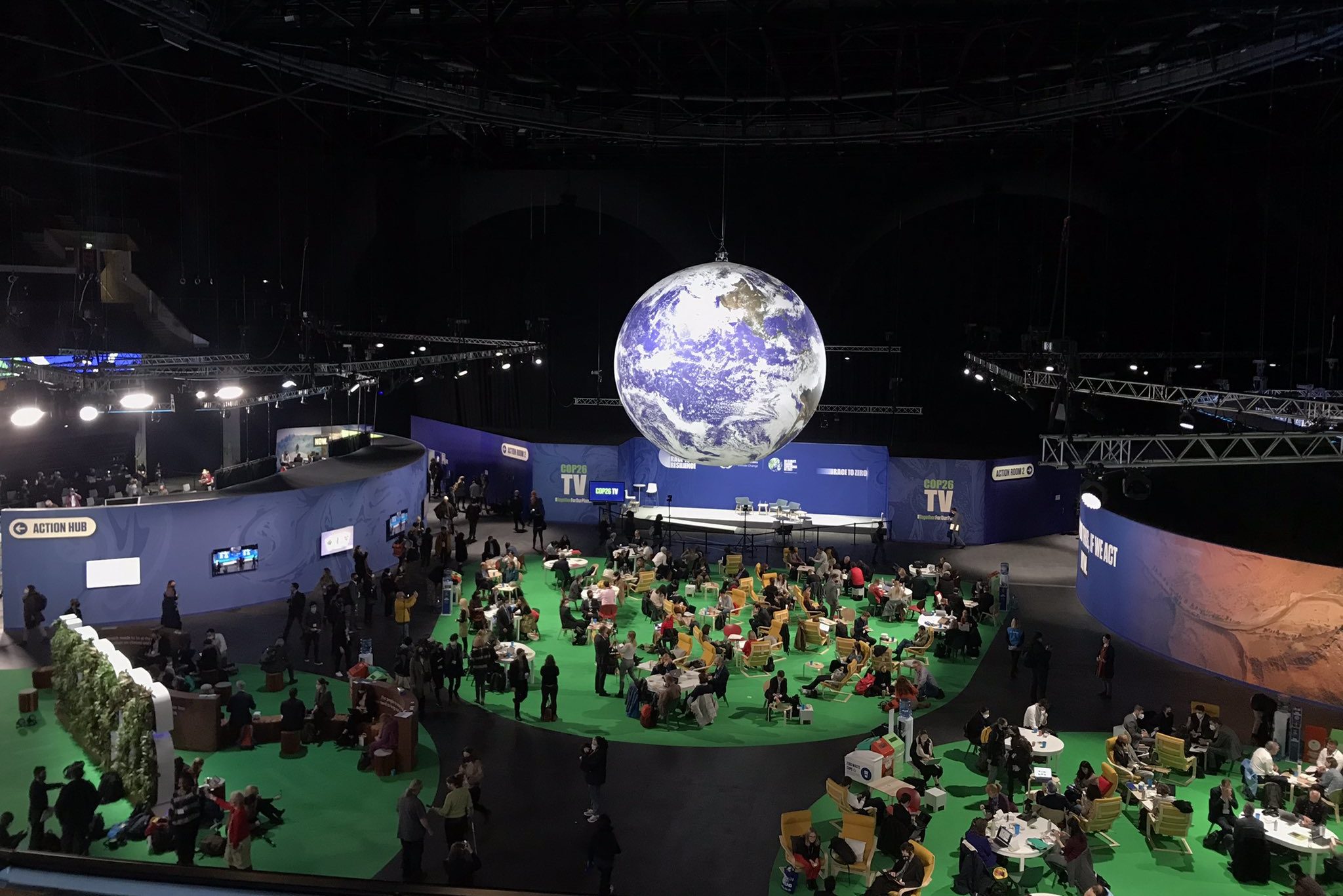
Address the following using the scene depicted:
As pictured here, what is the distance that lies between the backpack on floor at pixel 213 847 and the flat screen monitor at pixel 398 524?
14.3 meters

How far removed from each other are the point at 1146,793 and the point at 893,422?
1954cm

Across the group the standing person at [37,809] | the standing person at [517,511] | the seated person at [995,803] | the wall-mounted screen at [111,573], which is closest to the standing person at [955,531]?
the standing person at [517,511]

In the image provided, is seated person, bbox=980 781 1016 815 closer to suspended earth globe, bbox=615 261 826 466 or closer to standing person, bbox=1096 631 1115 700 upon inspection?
standing person, bbox=1096 631 1115 700

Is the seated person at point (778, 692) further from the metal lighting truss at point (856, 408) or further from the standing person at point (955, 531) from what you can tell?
the metal lighting truss at point (856, 408)

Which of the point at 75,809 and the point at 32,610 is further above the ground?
the point at 32,610

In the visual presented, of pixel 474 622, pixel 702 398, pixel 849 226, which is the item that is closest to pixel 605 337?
pixel 849 226

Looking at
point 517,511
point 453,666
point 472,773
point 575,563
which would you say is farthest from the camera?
point 517,511

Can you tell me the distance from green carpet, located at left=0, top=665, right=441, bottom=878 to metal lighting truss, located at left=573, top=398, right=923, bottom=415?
52.3 ft

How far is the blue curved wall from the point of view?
18859mm

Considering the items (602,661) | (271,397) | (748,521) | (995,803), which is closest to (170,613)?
(271,397)

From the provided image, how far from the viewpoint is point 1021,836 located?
1072 cm

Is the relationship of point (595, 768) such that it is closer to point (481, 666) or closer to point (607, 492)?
point (481, 666)

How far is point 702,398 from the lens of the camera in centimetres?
625

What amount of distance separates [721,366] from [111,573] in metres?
17.1
